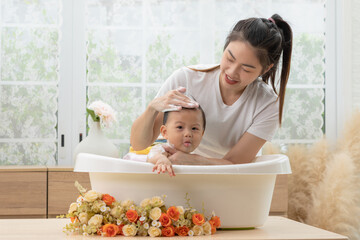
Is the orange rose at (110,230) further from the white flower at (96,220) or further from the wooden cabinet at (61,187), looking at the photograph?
the wooden cabinet at (61,187)

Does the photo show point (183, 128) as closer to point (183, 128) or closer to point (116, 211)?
point (183, 128)

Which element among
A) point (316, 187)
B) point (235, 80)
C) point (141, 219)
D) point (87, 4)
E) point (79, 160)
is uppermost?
point (87, 4)

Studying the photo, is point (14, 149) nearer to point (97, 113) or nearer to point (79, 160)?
point (97, 113)

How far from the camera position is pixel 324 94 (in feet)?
12.0

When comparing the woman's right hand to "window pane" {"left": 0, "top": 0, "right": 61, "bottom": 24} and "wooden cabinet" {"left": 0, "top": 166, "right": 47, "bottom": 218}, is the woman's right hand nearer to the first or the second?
"wooden cabinet" {"left": 0, "top": 166, "right": 47, "bottom": 218}

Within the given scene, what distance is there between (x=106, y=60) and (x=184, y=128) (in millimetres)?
2024

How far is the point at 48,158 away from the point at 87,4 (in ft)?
3.62

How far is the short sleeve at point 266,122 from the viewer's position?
1.63 metres

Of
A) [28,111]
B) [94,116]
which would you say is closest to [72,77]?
[28,111]

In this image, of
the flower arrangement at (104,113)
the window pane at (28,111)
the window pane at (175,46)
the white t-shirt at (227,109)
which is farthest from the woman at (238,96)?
the window pane at (28,111)

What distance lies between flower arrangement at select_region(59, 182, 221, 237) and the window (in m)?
2.16

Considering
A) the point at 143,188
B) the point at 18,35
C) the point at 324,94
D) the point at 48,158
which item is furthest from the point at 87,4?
the point at 143,188

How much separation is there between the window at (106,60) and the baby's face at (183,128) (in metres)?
1.91

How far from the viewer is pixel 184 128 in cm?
156
